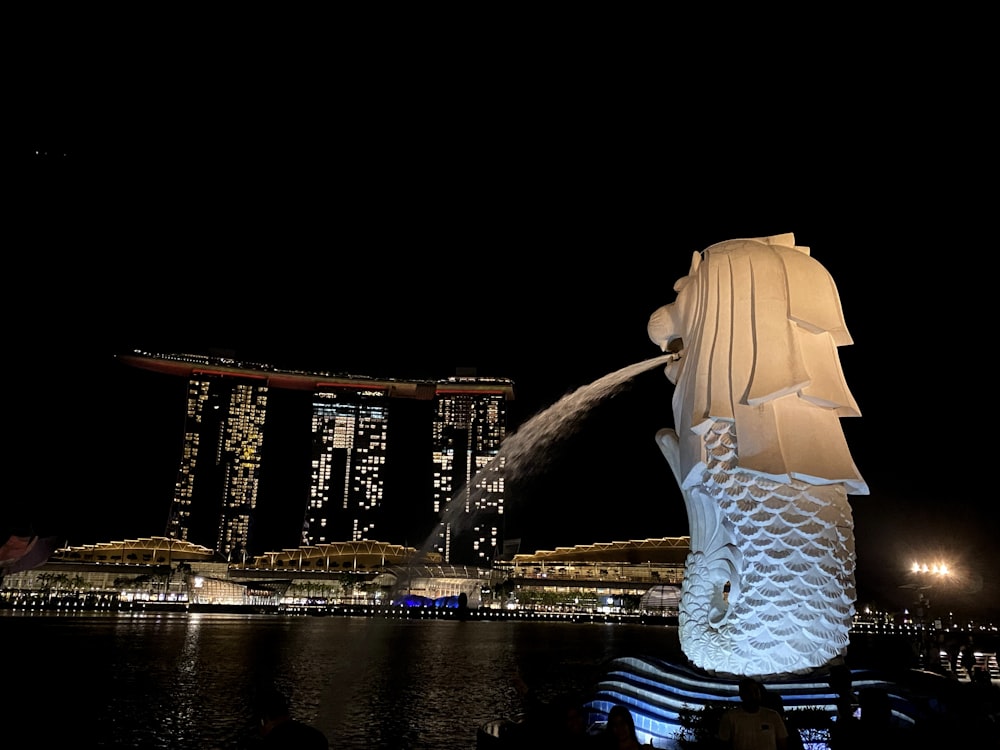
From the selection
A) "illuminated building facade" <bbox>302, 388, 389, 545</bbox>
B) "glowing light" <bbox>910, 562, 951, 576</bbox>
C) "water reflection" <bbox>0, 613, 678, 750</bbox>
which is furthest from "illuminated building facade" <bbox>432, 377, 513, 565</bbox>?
"water reflection" <bbox>0, 613, 678, 750</bbox>

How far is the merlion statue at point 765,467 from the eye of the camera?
9242 millimetres

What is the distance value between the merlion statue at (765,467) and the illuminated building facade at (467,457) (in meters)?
127

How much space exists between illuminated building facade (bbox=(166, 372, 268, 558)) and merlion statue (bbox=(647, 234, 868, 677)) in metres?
124

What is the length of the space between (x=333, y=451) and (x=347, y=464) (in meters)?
3.48

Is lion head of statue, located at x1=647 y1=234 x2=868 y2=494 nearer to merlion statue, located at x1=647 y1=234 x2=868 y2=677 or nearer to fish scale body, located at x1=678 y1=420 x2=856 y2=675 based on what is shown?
merlion statue, located at x1=647 y1=234 x2=868 y2=677

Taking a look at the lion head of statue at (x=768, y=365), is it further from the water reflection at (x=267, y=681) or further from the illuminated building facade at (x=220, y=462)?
the illuminated building facade at (x=220, y=462)

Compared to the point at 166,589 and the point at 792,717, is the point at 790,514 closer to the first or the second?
the point at 792,717

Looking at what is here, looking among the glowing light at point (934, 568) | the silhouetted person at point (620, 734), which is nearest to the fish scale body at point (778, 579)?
the silhouetted person at point (620, 734)

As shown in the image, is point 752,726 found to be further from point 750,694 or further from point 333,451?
point 333,451

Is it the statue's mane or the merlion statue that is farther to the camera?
the statue's mane

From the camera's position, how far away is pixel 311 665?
18.0m

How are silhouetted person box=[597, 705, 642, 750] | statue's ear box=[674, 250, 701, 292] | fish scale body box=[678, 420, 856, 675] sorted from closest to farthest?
silhouetted person box=[597, 705, 642, 750] → fish scale body box=[678, 420, 856, 675] → statue's ear box=[674, 250, 701, 292]

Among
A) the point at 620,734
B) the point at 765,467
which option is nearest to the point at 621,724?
the point at 620,734

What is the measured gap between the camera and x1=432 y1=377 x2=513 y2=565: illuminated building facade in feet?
452
